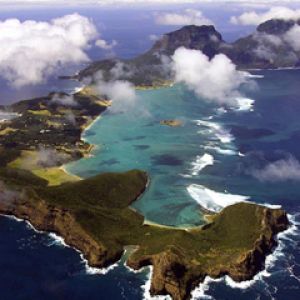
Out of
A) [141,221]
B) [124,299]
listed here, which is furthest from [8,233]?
[124,299]

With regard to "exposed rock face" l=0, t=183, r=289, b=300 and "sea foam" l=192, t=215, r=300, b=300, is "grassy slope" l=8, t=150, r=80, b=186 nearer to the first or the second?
"exposed rock face" l=0, t=183, r=289, b=300

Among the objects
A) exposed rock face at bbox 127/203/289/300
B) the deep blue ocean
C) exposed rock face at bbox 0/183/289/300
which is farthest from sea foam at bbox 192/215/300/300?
exposed rock face at bbox 0/183/289/300

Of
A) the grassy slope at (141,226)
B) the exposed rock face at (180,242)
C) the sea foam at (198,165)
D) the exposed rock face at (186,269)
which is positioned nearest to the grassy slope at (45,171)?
the grassy slope at (141,226)

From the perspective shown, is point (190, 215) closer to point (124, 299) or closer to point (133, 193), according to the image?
point (133, 193)

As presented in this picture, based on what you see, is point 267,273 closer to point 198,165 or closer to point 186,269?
point 186,269

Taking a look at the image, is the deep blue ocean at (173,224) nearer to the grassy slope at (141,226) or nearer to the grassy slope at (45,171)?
the grassy slope at (45,171)
